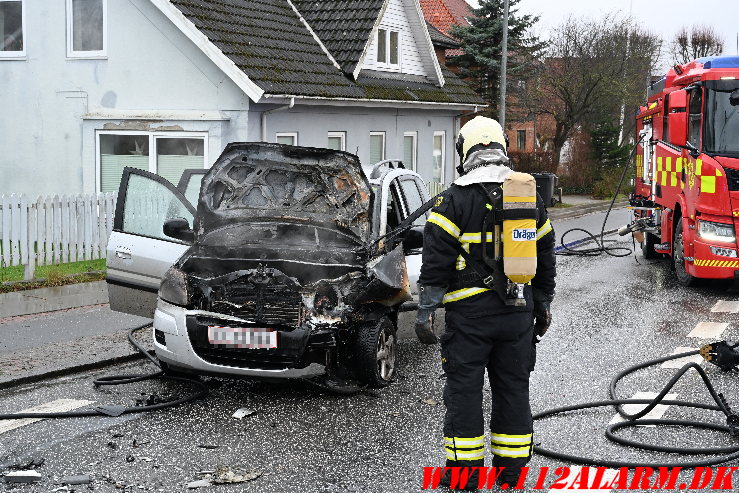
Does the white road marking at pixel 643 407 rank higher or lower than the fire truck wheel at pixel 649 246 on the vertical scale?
lower

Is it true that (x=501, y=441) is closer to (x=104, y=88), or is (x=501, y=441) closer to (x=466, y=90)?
(x=104, y=88)

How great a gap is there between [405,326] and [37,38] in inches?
512

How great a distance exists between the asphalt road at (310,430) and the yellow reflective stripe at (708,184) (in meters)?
3.96

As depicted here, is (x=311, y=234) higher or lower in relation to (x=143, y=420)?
higher

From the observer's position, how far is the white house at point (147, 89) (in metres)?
17.8

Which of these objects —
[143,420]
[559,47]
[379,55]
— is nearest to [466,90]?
[379,55]

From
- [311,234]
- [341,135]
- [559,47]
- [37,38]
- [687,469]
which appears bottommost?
[687,469]

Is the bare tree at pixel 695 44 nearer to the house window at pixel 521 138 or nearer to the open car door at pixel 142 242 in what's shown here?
the house window at pixel 521 138

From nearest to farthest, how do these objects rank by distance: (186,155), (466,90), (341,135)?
1. (186,155)
2. (341,135)
3. (466,90)

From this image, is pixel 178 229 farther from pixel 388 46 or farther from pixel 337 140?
pixel 388 46

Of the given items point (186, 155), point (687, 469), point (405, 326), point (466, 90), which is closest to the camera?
point (687, 469)

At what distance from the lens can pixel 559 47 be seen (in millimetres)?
41531

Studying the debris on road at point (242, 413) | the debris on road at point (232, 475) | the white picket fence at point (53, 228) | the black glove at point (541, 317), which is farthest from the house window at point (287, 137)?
the black glove at point (541, 317)

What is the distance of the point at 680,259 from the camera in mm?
14555
